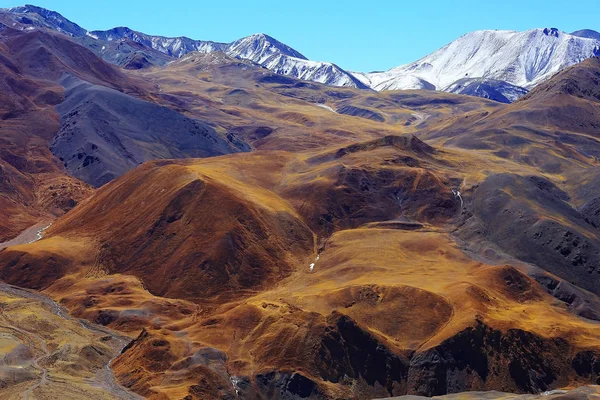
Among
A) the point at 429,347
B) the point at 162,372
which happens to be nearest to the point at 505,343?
the point at 429,347

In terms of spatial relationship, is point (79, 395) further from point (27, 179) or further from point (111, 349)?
point (27, 179)

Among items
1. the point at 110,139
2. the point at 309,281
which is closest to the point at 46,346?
the point at 309,281

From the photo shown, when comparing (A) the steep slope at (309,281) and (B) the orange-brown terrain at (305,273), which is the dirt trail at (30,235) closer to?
(B) the orange-brown terrain at (305,273)

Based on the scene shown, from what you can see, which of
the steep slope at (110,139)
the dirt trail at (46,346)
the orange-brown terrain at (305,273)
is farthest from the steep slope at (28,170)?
the dirt trail at (46,346)

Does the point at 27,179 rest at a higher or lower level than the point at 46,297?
higher

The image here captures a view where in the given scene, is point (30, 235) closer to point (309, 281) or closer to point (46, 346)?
point (46, 346)

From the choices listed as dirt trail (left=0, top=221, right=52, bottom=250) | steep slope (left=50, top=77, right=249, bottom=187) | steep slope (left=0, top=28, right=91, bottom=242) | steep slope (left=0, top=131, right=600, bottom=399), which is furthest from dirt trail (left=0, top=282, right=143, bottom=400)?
steep slope (left=50, top=77, right=249, bottom=187)
